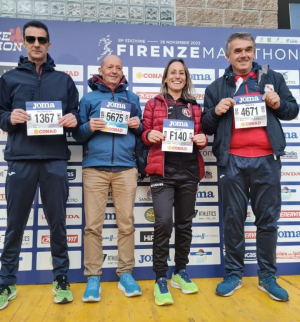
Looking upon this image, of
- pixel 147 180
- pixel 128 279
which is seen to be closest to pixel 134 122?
pixel 147 180

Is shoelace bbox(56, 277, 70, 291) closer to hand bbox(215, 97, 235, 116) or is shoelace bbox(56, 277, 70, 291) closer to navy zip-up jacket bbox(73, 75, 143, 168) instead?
navy zip-up jacket bbox(73, 75, 143, 168)

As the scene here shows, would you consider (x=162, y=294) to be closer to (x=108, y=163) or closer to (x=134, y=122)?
(x=108, y=163)

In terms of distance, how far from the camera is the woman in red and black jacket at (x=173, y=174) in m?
2.37

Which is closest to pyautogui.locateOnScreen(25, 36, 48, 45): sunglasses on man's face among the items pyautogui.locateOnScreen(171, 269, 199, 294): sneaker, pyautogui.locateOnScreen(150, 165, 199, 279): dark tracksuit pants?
pyautogui.locateOnScreen(150, 165, 199, 279): dark tracksuit pants

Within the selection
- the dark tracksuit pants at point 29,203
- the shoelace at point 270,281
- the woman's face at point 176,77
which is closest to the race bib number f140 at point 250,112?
the woman's face at point 176,77

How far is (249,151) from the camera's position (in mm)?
2424

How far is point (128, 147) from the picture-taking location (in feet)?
8.38

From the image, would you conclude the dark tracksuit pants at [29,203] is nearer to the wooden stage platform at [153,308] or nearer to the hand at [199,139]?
the wooden stage platform at [153,308]

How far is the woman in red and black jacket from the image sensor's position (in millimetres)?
2371

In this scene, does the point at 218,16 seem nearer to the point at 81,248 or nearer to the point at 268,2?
the point at 268,2

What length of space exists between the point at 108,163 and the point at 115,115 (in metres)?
0.39

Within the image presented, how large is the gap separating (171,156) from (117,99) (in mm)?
679

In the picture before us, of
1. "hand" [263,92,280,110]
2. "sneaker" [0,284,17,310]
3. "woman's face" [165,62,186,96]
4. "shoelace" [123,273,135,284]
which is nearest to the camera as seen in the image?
"sneaker" [0,284,17,310]

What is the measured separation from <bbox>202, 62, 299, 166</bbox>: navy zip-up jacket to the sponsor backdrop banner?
19.0 inches
